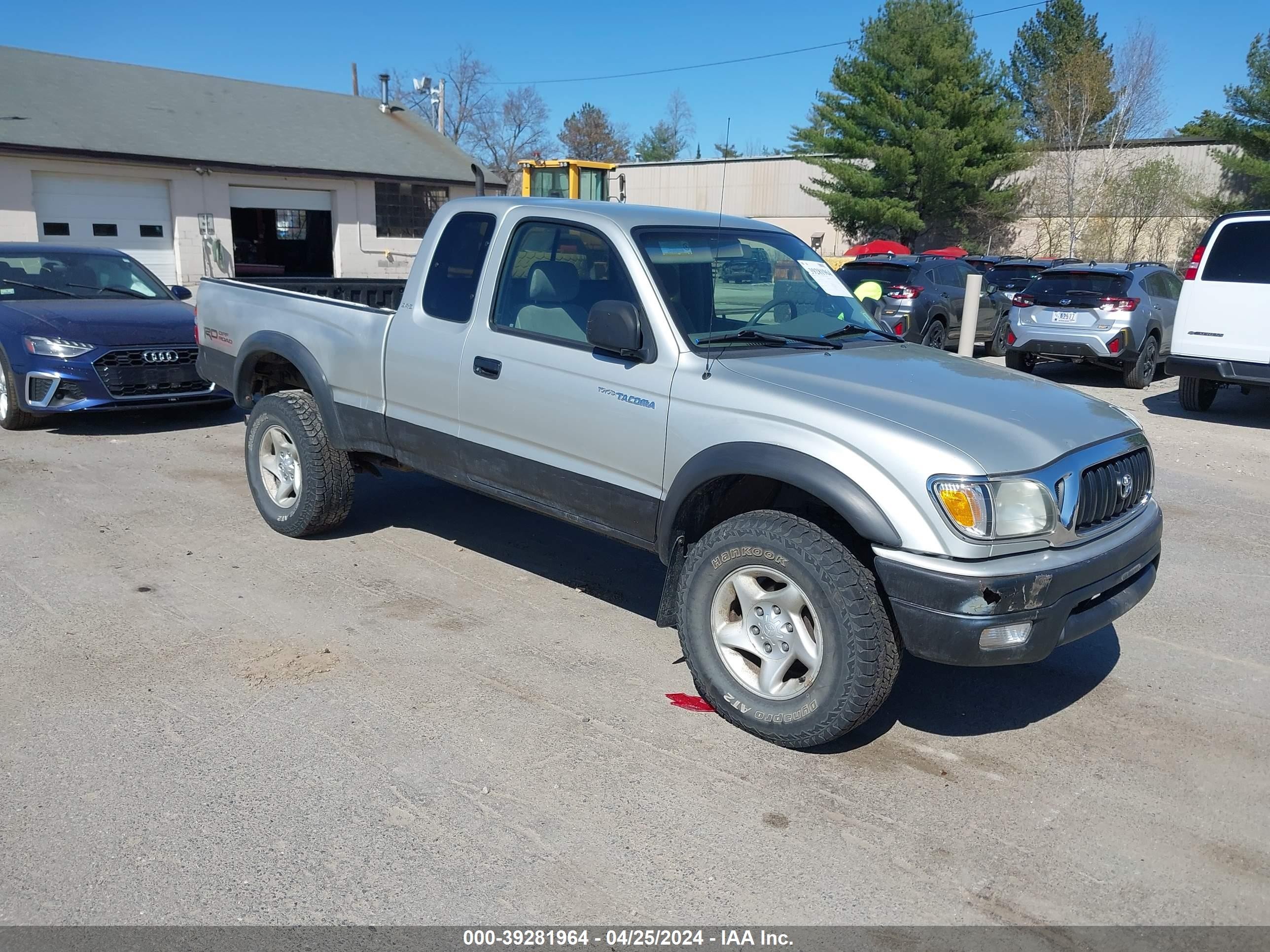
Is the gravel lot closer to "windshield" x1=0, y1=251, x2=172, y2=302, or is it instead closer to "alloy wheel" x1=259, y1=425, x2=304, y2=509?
"alloy wheel" x1=259, y1=425, x2=304, y2=509

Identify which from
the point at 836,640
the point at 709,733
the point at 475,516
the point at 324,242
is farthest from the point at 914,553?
the point at 324,242

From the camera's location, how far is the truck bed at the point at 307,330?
561 centimetres

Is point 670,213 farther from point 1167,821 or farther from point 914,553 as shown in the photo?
point 1167,821

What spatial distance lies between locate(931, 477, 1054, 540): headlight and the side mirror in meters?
1.40

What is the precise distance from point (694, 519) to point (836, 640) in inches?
35.9

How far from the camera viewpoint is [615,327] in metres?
4.25

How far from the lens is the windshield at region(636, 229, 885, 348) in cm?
452

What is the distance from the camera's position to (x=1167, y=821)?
3.56 metres

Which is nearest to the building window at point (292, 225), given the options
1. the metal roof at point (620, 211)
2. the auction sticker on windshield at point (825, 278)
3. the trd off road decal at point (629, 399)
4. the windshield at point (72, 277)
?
the windshield at point (72, 277)

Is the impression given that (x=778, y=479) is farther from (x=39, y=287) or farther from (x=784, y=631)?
(x=39, y=287)

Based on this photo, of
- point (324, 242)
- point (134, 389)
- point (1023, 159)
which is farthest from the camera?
point (1023, 159)

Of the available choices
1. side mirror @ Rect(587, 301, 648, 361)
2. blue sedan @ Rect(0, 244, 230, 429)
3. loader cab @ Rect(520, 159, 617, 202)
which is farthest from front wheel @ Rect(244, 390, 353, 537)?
loader cab @ Rect(520, 159, 617, 202)

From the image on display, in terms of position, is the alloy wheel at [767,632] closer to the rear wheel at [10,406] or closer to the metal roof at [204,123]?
the rear wheel at [10,406]

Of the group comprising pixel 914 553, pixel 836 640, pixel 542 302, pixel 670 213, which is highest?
pixel 670 213
